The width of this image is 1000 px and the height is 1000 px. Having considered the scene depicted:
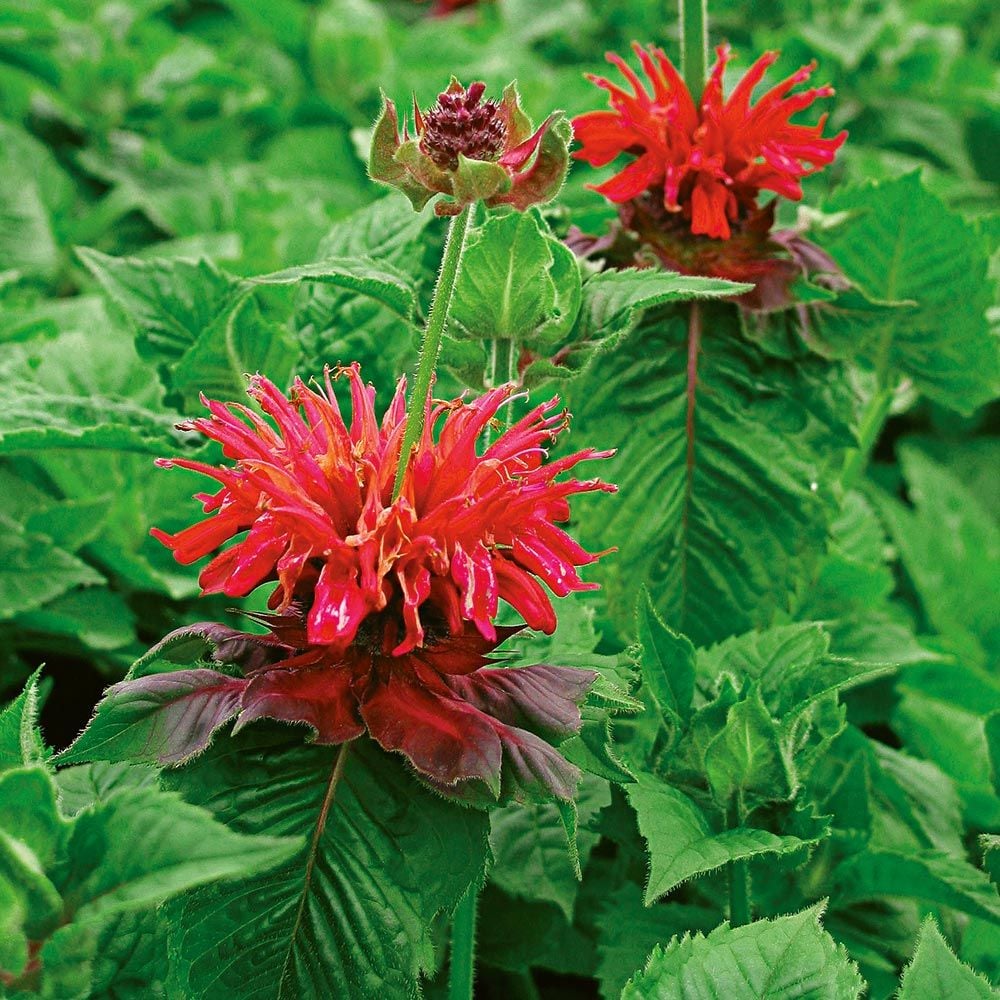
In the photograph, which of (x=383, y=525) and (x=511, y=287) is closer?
(x=383, y=525)

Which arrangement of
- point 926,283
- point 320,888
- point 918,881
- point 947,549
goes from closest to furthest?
point 320,888
point 918,881
point 926,283
point 947,549

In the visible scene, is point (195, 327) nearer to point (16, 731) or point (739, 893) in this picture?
point (16, 731)

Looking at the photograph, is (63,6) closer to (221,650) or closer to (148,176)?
(148,176)

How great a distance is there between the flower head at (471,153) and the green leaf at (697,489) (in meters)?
0.34

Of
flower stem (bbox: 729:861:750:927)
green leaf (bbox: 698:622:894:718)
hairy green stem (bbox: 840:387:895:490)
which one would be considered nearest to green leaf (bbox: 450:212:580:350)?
green leaf (bbox: 698:622:894:718)

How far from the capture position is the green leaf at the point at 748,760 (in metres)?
0.70

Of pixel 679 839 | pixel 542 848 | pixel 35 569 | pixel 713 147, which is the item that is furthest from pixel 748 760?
pixel 35 569

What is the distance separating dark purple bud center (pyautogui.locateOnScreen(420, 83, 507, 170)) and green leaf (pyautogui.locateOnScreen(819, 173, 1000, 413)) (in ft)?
1.73

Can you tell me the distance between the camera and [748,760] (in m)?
0.70

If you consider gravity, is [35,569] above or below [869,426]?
below

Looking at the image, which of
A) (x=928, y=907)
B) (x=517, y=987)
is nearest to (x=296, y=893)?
(x=517, y=987)

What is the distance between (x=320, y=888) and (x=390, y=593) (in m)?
0.15

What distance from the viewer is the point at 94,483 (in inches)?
41.9

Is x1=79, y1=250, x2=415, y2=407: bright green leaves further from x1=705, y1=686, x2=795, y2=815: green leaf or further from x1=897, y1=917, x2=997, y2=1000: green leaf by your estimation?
x1=897, y1=917, x2=997, y2=1000: green leaf
